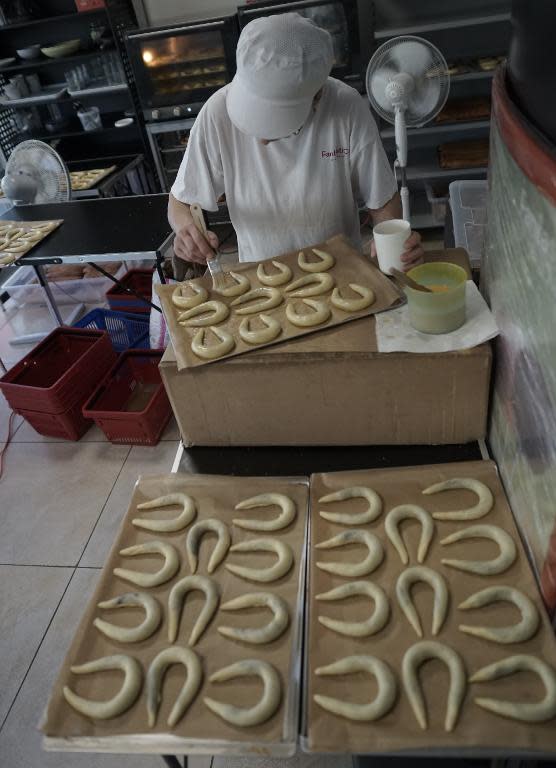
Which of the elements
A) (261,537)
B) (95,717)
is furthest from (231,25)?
(95,717)

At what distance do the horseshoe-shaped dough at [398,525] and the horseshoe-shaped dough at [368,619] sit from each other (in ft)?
0.30

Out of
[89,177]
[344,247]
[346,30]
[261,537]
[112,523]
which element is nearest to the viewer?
[261,537]

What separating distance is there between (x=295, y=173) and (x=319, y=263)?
414mm

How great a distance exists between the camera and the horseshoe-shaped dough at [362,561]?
1047mm

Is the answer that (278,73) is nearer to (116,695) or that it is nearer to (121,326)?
A: (116,695)

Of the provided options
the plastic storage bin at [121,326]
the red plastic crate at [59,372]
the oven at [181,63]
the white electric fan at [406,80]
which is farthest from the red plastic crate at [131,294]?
the white electric fan at [406,80]

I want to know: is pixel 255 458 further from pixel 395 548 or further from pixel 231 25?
pixel 231 25

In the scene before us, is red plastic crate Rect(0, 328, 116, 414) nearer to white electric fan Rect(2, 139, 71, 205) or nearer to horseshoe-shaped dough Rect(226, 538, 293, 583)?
white electric fan Rect(2, 139, 71, 205)

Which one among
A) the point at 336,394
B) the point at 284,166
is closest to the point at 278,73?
the point at 284,166

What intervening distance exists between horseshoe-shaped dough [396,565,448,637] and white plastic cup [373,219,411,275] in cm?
70

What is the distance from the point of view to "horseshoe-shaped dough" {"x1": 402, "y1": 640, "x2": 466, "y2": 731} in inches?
33.3

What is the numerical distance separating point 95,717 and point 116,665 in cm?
8

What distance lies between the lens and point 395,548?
1.08 m

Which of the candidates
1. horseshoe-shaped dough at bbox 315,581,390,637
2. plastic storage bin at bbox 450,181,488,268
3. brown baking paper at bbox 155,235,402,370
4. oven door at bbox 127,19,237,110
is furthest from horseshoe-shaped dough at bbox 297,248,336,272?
oven door at bbox 127,19,237,110
